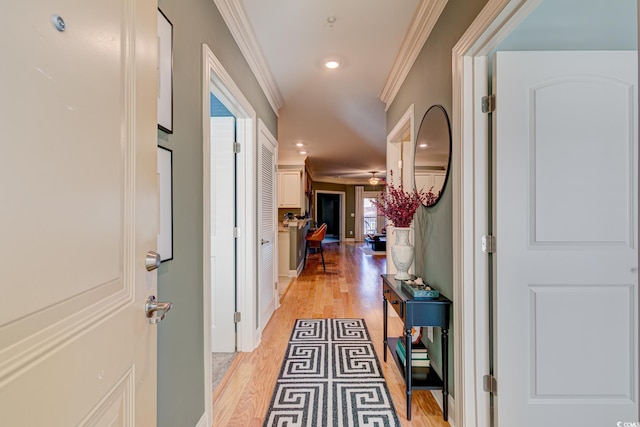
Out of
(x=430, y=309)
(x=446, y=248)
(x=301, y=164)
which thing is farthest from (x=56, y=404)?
(x=301, y=164)

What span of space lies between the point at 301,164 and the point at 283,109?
2988 millimetres

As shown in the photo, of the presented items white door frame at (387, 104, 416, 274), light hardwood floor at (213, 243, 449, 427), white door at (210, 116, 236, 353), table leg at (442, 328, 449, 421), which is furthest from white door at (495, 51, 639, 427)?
white door at (210, 116, 236, 353)

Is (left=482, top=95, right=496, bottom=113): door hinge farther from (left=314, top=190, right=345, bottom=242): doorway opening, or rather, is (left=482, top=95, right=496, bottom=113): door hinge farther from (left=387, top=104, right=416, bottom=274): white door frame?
(left=314, top=190, right=345, bottom=242): doorway opening

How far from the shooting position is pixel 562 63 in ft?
4.45

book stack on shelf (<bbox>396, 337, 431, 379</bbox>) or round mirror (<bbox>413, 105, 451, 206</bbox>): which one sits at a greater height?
round mirror (<bbox>413, 105, 451, 206</bbox>)

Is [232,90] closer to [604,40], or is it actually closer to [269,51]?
[269,51]

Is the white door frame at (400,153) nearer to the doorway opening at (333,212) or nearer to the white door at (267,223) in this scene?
the white door at (267,223)

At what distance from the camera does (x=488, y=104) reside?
1.41 meters

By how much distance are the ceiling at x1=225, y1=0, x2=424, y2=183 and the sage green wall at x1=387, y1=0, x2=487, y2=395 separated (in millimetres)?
234

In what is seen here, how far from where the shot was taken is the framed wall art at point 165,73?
3.60 ft

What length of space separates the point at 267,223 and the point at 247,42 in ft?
5.52

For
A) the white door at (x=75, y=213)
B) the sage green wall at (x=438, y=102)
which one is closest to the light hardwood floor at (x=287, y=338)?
the sage green wall at (x=438, y=102)

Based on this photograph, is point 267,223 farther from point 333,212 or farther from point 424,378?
point 333,212

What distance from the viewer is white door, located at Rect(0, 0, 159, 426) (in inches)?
16.1
